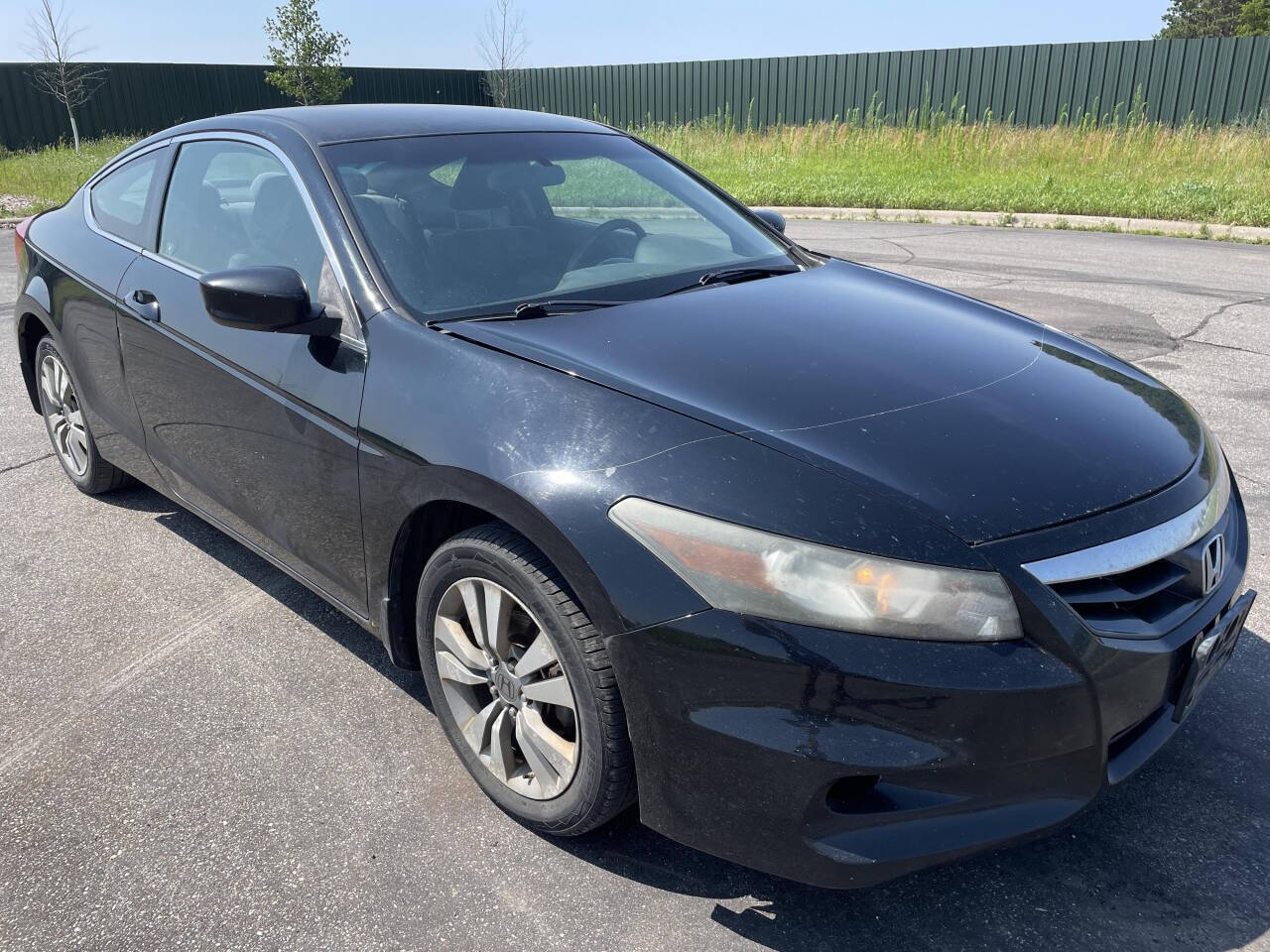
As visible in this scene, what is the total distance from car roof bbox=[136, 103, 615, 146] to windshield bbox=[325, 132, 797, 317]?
6cm

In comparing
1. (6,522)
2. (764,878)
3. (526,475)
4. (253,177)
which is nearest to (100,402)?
(6,522)

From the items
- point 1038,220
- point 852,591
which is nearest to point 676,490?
point 852,591

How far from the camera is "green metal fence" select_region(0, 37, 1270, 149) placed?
21078 millimetres

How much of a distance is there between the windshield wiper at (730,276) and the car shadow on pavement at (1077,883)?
1.52 m

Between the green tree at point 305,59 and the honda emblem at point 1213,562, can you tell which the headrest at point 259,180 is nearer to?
the honda emblem at point 1213,562

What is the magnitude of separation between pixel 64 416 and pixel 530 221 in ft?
8.47

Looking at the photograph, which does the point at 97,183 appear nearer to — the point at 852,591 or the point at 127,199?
the point at 127,199

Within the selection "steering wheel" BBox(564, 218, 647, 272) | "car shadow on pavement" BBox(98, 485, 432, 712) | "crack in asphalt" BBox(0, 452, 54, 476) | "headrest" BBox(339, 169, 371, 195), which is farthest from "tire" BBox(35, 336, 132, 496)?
"steering wheel" BBox(564, 218, 647, 272)

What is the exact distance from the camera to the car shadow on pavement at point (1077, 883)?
6.84ft

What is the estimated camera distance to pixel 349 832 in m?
2.44

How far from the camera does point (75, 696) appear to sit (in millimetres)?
3039

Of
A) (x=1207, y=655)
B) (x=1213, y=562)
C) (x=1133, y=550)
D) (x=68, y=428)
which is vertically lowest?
(x=68, y=428)

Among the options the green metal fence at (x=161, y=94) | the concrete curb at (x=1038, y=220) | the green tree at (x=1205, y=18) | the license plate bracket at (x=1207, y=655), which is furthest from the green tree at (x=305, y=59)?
the green tree at (x=1205, y=18)

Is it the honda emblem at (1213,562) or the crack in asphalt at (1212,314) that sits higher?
the honda emblem at (1213,562)
